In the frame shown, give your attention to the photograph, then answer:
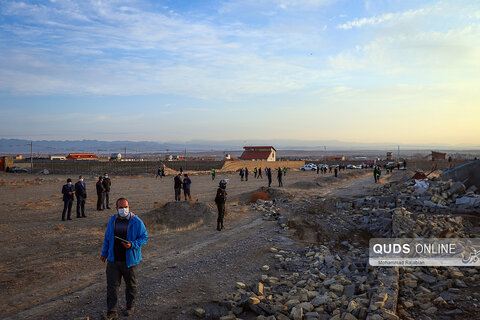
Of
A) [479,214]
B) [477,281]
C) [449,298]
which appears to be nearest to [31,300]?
[449,298]

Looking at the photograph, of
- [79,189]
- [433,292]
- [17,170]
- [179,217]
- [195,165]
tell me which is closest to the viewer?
[433,292]

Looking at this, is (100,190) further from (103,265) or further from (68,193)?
(103,265)

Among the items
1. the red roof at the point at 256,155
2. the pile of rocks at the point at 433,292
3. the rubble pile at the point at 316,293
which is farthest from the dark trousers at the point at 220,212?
the red roof at the point at 256,155

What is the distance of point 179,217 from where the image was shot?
1427 centimetres

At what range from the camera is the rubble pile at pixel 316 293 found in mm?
5688

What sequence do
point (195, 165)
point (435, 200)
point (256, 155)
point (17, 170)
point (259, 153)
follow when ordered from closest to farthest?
point (435, 200) → point (17, 170) → point (195, 165) → point (256, 155) → point (259, 153)

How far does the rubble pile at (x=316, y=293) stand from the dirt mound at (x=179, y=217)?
19.0ft

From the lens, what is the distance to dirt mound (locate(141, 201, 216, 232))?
44.3 ft

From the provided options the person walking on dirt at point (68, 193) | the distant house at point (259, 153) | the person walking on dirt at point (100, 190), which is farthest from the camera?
the distant house at point (259, 153)

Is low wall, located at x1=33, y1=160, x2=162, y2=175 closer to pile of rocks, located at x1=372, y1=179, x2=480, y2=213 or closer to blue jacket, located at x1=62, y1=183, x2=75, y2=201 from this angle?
blue jacket, located at x1=62, y1=183, x2=75, y2=201

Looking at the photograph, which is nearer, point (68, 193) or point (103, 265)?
point (103, 265)

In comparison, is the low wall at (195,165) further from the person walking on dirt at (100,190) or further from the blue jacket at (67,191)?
the blue jacket at (67,191)

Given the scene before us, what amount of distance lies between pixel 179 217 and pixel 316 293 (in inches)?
342

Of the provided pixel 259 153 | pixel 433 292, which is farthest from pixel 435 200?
pixel 259 153
